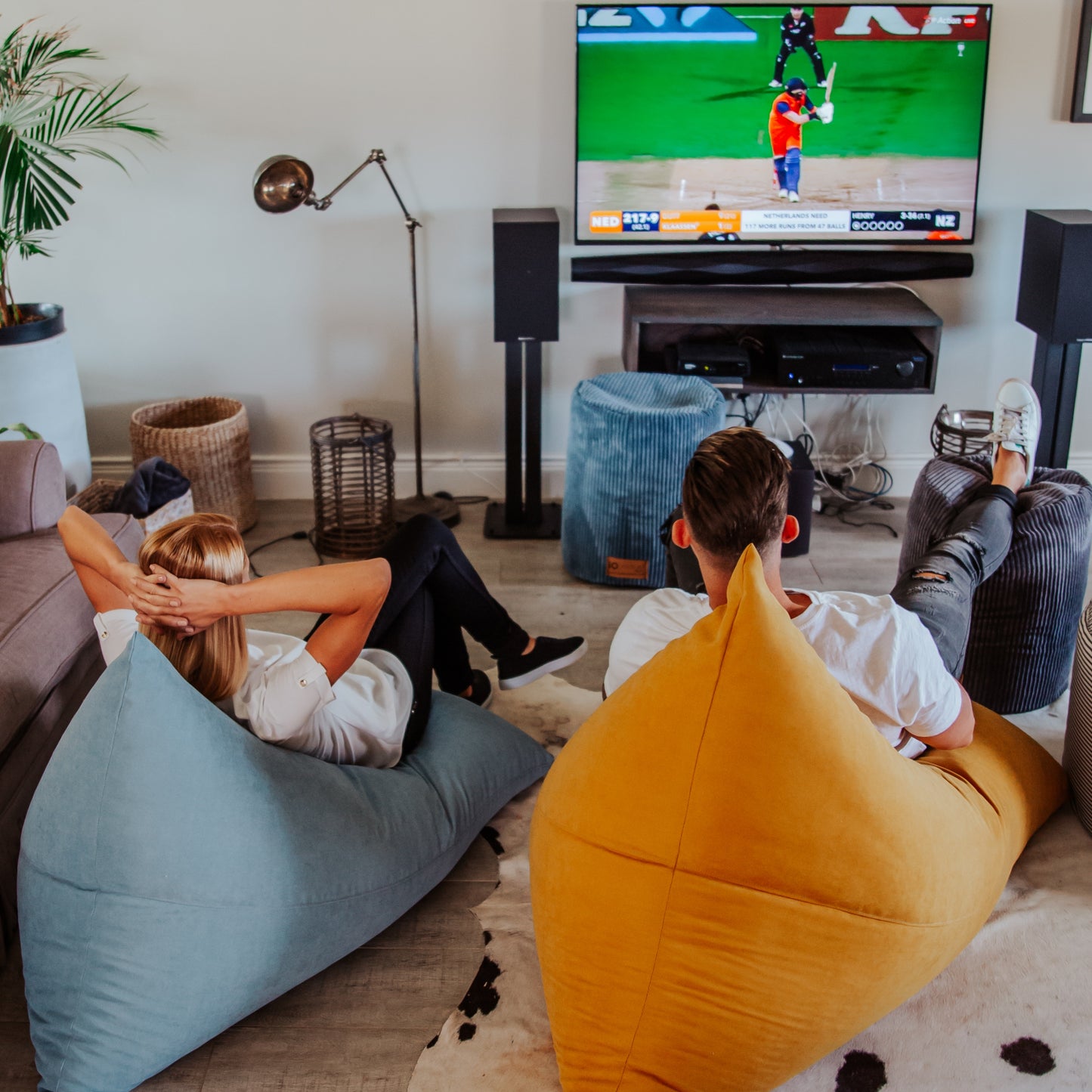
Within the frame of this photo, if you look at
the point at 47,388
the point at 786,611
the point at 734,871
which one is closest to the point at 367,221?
the point at 47,388

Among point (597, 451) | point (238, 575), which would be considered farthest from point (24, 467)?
point (597, 451)

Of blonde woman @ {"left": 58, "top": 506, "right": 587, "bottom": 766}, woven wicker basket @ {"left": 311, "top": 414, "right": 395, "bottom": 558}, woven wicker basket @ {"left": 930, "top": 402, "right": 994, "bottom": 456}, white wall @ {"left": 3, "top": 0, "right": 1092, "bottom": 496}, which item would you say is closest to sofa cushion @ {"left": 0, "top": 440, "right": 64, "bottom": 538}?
blonde woman @ {"left": 58, "top": 506, "right": 587, "bottom": 766}

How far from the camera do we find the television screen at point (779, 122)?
11.7ft

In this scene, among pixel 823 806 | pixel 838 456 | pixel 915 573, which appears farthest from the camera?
pixel 838 456

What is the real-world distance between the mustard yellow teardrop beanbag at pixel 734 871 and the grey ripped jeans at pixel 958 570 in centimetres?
52

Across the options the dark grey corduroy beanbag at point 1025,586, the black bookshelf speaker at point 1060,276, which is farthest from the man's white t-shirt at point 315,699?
the black bookshelf speaker at point 1060,276

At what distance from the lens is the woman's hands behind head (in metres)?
1.75

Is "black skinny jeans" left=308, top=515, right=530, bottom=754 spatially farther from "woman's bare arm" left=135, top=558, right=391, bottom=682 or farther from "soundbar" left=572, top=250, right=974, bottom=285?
"soundbar" left=572, top=250, right=974, bottom=285

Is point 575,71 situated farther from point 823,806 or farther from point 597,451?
point 823,806

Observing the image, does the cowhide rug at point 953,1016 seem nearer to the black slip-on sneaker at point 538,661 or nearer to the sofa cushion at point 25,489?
the black slip-on sneaker at point 538,661

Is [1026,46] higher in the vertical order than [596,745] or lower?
higher

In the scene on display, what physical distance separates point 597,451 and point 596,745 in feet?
5.76

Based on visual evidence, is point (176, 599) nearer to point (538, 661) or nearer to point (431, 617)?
point (431, 617)

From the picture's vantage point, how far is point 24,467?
2.57 m
